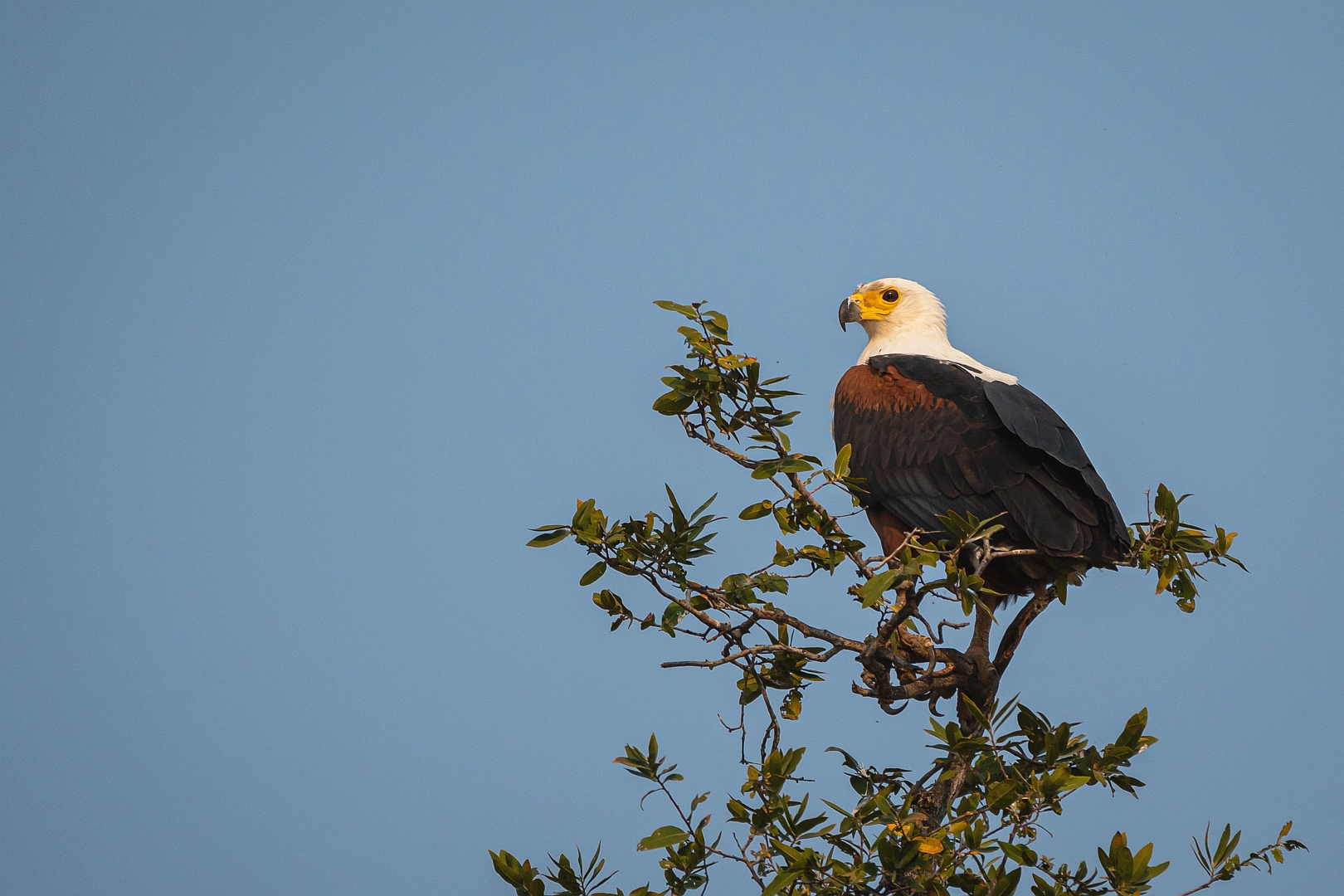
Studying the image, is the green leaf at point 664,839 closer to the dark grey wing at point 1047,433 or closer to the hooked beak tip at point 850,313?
the dark grey wing at point 1047,433

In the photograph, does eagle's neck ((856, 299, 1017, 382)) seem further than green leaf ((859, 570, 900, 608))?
Yes

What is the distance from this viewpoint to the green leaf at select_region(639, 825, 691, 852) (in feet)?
10.7

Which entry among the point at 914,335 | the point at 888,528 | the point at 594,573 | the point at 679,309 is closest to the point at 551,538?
the point at 594,573

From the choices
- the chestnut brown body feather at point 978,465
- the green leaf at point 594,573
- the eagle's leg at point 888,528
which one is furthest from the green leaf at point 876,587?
the eagle's leg at point 888,528

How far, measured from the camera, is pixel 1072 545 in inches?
167

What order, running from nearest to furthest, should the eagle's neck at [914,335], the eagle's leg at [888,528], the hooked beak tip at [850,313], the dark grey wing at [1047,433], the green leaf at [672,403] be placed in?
the green leaf at [672,403] → the dark grey wing at [1047,433] → the eagle's leg at [888,528] → the eagle's neck at [914,335] → the hooked beak tip at [850,313]

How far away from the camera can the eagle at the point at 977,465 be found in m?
4.33

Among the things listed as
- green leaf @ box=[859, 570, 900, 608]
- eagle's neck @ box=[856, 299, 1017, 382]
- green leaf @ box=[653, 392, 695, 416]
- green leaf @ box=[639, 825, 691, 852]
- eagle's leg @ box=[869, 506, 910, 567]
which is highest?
eagle's neck @ box=[856, 299, 1017, 382]

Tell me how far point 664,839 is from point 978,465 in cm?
220

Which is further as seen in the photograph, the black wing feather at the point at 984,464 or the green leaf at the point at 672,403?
the black wing feather at the point at 984,464

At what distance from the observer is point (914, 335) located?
19.4 feet

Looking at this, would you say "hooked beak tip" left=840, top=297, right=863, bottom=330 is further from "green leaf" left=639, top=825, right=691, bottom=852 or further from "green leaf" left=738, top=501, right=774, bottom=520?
"green leaf" left=639, top=825, right=691, bottom=852

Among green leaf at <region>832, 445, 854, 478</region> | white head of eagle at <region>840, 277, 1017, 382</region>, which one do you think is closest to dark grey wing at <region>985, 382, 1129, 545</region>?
white head of eagle at <region>840, 277, 1017, 382</region>

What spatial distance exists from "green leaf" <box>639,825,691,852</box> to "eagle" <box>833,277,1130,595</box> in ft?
4.68
